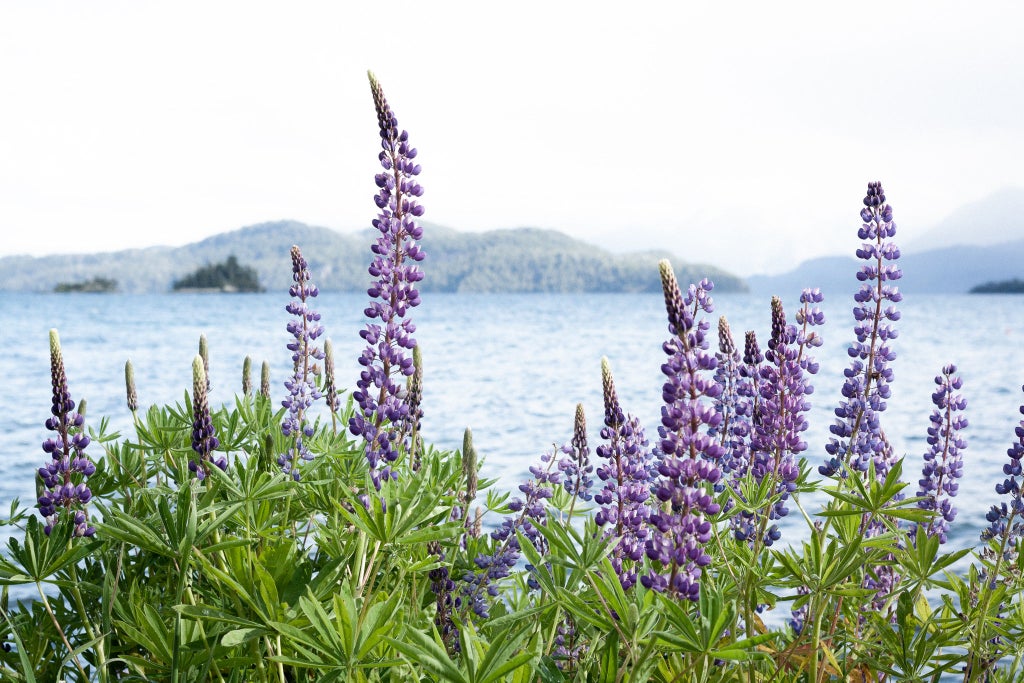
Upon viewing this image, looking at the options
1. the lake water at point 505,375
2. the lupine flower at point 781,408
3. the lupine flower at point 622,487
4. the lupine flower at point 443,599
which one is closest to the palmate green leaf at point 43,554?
the lupine flower at point 443,599

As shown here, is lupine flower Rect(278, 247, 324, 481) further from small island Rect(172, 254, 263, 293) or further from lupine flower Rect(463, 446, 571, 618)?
small island Rect(172, 254, 263, 293)

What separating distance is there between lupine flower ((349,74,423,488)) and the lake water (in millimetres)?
2151

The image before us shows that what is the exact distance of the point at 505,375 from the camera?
33.2 m

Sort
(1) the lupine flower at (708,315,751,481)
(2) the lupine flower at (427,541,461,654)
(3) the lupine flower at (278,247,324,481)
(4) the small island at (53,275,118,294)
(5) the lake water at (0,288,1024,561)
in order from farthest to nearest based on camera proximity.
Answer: (4) the small island at (53,275,118,294)
(5) the lake water at (0,288,1024,561)
(3) the lupine flower at (278,247,324,481)
(1) the lupine flower at (708,315,751,481)
(2) the lupine flower at (427,541,461,654)

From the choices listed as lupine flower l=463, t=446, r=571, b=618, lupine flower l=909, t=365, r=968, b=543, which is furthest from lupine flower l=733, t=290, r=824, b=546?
lupine flower l=909, t=365, r=968, b=543

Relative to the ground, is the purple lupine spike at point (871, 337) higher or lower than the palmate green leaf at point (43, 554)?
higher

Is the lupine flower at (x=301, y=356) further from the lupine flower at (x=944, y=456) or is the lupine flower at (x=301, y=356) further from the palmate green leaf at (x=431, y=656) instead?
the lupine flower at (x=944, y=456)

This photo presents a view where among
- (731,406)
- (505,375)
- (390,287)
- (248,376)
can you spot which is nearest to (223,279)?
(505,375)

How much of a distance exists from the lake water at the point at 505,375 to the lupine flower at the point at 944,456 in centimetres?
251

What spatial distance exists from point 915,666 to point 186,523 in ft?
9.18

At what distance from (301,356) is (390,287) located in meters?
2.05

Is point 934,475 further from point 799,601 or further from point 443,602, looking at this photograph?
point 443,602

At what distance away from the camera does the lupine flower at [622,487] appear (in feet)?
9.22

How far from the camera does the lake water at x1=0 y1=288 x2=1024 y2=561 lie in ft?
55.4
